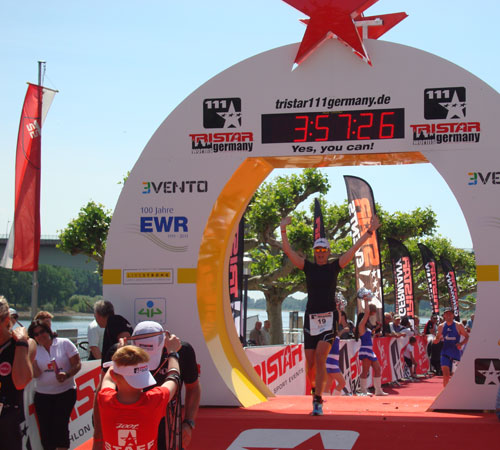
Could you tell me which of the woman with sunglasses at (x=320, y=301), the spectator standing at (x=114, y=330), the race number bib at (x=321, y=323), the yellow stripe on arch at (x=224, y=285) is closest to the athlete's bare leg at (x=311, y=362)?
the woman with sunglasses at (x=320, y=301)

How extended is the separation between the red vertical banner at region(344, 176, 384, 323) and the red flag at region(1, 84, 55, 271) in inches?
289

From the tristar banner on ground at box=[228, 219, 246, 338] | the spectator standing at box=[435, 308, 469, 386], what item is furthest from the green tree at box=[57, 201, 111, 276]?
the spectator standing at box=[435, 308, 469, 386]

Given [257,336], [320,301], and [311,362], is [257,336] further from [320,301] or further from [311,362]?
[320,301]

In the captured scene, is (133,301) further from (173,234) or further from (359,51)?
(359,51)

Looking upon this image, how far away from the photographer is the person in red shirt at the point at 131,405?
13.0ft

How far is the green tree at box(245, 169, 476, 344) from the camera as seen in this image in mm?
26797

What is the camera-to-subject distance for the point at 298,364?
1404 cm

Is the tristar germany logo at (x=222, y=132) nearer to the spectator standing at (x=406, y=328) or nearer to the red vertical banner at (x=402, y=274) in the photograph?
the spectator standing at (x=406, y=328)

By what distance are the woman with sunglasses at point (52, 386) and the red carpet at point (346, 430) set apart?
1.17ft

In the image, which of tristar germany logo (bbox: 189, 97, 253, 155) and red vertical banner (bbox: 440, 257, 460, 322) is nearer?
tristar germany logo (bbox: 189, 97, 253, 155)

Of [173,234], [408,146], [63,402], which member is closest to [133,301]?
[173,234]

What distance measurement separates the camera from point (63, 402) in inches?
277

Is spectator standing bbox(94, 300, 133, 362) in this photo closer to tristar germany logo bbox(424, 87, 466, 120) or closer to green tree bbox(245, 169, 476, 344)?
tristar germany logo bbox(424, 87, 466, 120)

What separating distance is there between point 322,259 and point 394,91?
2.08m
